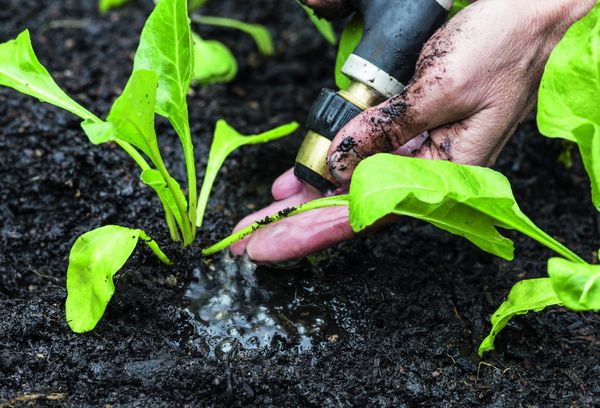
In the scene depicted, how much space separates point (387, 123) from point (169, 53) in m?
0.47

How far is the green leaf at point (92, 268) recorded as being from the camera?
1256 millimetres

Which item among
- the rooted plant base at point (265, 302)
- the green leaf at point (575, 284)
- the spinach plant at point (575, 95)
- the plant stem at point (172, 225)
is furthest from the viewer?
the plant stem at point (172, 225)

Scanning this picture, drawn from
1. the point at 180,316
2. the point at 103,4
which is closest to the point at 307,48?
the point at 103,4

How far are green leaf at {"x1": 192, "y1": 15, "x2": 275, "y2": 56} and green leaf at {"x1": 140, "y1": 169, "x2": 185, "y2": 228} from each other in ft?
3.81

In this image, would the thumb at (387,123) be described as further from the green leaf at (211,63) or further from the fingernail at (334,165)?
the green leaf at (211,63)

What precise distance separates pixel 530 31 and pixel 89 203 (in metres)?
1.12

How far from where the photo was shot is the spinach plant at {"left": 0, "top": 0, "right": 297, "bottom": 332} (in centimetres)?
122

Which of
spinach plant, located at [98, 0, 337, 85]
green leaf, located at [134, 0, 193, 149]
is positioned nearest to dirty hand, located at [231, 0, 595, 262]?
green leaf, located at [134, 0, 193, 149]

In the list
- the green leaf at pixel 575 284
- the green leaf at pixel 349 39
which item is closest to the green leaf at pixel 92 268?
the green leaf at pixel 349 39

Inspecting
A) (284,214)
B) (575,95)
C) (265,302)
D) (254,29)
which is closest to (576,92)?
(575,95)

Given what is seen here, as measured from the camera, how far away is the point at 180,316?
4.75 ft

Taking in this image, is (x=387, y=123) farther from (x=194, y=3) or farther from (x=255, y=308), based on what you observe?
(x=194, y=3)

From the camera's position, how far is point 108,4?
2.53m

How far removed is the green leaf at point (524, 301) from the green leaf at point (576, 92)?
0.73 ft
